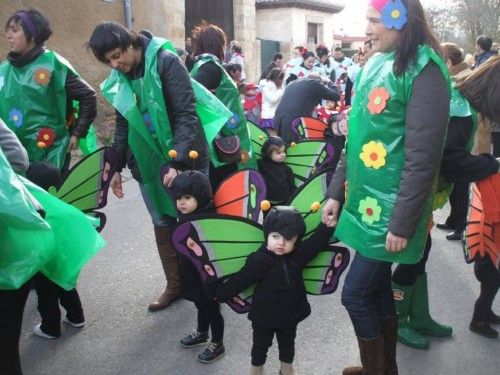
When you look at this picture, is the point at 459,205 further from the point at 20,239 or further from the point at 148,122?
the point at 20,239

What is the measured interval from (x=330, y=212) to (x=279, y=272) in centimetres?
37

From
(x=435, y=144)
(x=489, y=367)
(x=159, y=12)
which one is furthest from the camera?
(x=159, y=12)

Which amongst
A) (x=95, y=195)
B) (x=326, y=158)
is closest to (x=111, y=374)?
(x=95, y=195)

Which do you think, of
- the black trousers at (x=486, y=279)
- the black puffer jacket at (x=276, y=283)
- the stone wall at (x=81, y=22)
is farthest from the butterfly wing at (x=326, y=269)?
the stone wall at (x=81, y=22)

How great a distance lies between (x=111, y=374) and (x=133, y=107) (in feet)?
4.87

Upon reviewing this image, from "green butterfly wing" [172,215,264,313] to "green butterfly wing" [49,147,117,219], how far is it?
0.93 m

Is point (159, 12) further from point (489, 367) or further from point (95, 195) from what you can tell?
point (489, 367)

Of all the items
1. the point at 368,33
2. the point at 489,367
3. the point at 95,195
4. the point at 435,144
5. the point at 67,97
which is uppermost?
the point at 368,33

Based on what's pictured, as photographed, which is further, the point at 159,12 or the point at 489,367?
the point at 159,12

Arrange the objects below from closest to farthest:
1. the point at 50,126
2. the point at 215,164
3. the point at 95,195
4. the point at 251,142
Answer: the point at 95,195 < the point at 50,126 < the point at 215,164 < the point at 251,142

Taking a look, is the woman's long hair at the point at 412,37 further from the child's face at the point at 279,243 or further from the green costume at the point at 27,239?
the green costume at the point at 27,239

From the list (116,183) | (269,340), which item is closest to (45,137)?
(116,183)

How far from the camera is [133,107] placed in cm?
300

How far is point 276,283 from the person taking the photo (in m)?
2.33
